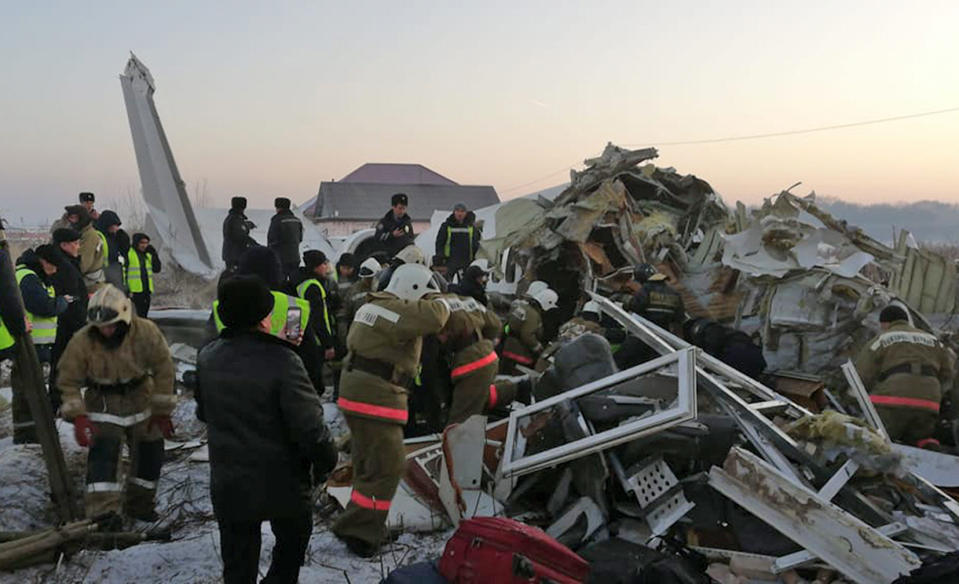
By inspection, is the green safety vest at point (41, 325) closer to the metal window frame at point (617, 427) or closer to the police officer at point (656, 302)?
the metal window frame at point (617, 427)

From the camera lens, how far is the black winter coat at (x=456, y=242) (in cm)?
952

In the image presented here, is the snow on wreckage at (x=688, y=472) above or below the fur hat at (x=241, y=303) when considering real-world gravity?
below

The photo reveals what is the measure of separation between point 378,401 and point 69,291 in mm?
3857

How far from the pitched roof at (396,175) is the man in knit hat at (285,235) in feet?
143

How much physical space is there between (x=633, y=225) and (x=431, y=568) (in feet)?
21.7

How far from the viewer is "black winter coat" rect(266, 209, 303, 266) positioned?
26.6ft

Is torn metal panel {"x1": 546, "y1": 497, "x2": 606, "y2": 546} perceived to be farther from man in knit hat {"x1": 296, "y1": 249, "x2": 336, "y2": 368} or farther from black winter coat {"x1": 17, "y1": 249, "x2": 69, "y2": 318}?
black winter coat {"x1": 17, "y1": 249, "x2": 69, "y2": 318}

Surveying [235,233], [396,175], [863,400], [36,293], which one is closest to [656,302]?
[863,400]

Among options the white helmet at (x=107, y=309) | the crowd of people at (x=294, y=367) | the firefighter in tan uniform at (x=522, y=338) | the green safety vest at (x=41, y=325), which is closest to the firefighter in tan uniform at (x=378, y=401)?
the crowd of people at (x=294, y=367)

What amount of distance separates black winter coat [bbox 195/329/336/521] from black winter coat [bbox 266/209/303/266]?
550 centimetres

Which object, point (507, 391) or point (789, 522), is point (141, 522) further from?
point (789, 522)

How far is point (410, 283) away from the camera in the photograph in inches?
165

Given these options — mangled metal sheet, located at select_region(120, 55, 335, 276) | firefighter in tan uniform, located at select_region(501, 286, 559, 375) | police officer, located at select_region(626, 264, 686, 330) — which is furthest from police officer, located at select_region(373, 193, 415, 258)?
mangled metal sheet, located at select_region(120, 55, 335, 276)

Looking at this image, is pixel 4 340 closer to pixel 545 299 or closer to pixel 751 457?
pixel 545 299
